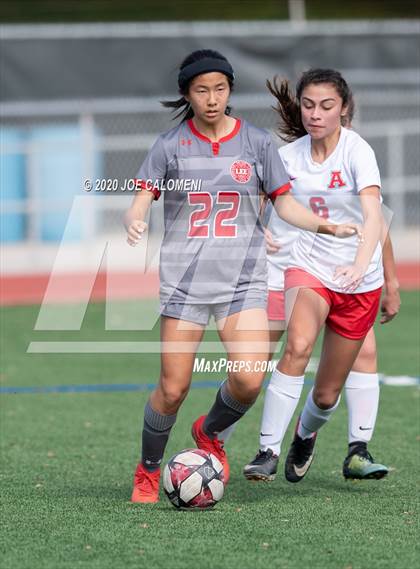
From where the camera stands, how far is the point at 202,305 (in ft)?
17.8

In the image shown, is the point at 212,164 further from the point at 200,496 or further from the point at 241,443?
the point at 241,443

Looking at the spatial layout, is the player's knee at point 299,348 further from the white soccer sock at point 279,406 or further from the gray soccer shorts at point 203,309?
the gray soccer shorts at point 203,309

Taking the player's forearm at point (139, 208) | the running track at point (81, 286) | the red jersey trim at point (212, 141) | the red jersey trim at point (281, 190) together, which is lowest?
the running track at point (81, 286)

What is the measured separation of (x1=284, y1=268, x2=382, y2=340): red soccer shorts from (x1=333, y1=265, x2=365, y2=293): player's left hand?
33 cm

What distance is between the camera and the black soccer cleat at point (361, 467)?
19.0 feet

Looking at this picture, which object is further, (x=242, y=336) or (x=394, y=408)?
(x=394, y=408)

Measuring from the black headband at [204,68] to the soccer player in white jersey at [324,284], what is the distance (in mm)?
554

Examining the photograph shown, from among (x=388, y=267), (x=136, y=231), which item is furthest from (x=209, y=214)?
(x=388, y=267)

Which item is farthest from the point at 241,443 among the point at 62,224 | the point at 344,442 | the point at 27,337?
the point at 62,224

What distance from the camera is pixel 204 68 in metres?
5.25

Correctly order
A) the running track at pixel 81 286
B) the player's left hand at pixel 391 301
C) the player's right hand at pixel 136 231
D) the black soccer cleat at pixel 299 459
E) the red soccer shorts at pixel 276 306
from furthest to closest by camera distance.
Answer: the running track at pixel 81 286 < the red soccer shorts at pixel 276 306 < the player's left hand at pixel 391 301 < the black soccer cleat at pixel 299 459 < the player's right hand at pixel 136 231

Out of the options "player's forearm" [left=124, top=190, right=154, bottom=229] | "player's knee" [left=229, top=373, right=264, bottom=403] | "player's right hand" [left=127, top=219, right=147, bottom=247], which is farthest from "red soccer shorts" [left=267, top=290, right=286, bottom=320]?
"player's right hand" [left=127, top=219, right=147, bottom=247]

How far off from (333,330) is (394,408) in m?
2.58

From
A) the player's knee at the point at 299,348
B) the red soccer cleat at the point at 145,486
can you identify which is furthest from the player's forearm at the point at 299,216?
the red soccer cleat at the point at 145,486
